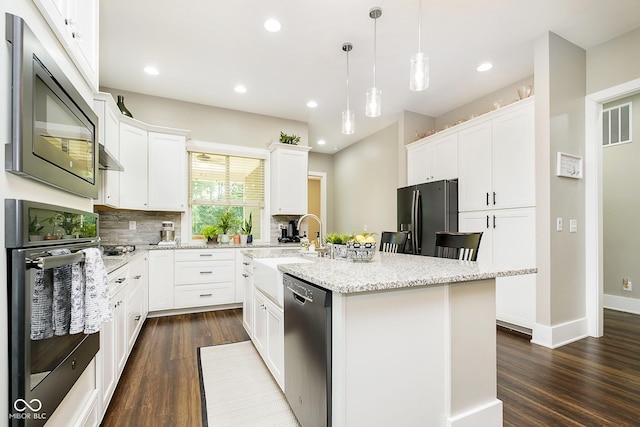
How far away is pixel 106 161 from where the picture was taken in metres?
2.91

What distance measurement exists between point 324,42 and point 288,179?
7.26 feet

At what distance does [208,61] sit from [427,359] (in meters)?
3.53

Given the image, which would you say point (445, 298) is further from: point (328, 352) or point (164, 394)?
point (164, 394)

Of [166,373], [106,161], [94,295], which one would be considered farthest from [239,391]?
[106,161]

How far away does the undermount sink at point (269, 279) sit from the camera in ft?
5.91

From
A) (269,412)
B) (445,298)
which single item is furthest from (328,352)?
(269,412)

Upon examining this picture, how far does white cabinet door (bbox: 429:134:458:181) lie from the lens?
3.83 meters

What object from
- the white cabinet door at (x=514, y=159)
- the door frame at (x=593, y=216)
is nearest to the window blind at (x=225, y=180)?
the white cabinet door at (x=514, y=159)

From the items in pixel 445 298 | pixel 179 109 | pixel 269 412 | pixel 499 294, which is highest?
pixel 179 109

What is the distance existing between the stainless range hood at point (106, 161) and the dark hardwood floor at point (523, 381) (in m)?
1.83

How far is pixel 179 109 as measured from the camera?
169 inches

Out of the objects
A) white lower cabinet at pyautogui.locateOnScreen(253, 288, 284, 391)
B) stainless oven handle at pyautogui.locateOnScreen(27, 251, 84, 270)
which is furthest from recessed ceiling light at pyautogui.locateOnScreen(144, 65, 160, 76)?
stainless oven handle at pyautogui.locateOnScreen(27, 251, 84, 270)

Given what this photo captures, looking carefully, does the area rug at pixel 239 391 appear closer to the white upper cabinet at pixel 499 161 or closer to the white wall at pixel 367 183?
the white upper cabinet at pixel 499 161

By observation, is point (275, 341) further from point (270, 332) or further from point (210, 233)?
point (210, 233)
